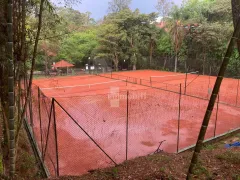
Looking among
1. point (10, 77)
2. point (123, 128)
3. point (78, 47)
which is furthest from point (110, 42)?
point (10, 77)

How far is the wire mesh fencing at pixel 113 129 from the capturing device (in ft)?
18.8

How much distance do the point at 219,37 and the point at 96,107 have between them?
54.2ft

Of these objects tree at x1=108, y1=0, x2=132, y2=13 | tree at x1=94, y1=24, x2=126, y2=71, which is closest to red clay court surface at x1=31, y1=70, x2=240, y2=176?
tree at x1=94, y1=24, x2=126, y2=71

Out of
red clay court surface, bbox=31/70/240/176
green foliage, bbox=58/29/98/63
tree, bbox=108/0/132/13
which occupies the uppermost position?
tree, bbox=108/0/132/13

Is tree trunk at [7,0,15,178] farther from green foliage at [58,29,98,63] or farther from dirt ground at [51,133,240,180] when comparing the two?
green foliage at [58,29,98,63]

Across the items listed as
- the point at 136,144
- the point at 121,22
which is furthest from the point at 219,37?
the point at 136,144

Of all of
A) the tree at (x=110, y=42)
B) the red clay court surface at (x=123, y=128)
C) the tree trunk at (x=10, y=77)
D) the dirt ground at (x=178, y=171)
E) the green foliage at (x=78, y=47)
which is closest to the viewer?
the tree trunk at (x=10, y=77)

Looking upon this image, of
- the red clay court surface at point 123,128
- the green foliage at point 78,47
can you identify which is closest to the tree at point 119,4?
the green foliage at point 78,47

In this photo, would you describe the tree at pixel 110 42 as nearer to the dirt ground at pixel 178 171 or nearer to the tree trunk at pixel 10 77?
the dirt ground at pixel 178 171

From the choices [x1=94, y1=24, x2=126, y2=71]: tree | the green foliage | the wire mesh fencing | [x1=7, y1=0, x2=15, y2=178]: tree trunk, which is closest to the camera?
[x1=7, y1=0, x2=15, y2=178]: tree trunk

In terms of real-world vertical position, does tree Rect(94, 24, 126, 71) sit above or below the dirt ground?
above

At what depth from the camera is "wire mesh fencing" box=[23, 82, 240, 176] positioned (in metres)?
5.74

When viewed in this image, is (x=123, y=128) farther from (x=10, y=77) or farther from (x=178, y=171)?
(x=10, y=77)

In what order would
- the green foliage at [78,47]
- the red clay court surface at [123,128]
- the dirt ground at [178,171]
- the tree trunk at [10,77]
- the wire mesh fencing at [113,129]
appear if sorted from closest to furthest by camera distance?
the tree trunk at [10,77] → the dirt ground at [178,171] → the wire mesh fencing at [113,129] → the red clay court surface at [123,128] → the green foliage at [78,47]
